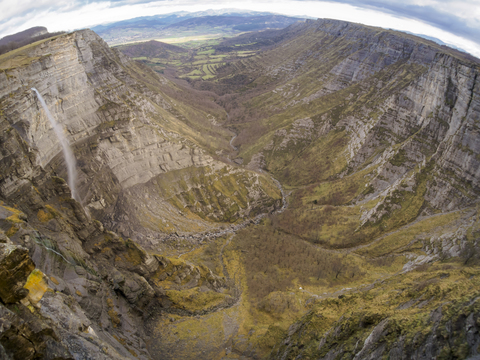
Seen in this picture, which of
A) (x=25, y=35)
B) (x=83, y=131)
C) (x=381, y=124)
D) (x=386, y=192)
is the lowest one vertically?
(x=386, y=192)

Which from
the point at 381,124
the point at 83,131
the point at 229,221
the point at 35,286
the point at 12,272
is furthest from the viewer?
the point at 381,124

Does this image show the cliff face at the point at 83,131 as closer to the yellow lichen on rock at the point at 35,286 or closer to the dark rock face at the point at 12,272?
the yellow lichen on rock at the point at 35,286

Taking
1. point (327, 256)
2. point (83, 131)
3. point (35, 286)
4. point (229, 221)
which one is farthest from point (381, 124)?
point (35, 286)

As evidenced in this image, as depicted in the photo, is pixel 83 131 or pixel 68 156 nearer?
pixel 68 156

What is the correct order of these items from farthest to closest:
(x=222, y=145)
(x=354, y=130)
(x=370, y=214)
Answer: (x=222, y=145), (x=354, y=130), (x=370, y=214)

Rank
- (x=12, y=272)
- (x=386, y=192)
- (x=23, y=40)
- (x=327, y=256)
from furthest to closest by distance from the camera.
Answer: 1. (x=23, y=40)
2. (x=386, y=192)
3. (x=327, y=256)
4. (x=12, y=272)

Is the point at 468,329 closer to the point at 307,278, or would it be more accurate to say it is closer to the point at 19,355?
the point at 19,355

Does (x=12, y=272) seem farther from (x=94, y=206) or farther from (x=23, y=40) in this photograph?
(x=23, y=40)

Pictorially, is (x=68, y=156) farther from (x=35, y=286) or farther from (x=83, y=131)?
(x=35, y=286)

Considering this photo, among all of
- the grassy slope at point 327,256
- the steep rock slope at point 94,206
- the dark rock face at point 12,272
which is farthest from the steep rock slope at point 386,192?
the dark rock face at point 12,272

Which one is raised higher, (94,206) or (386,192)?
(94,206)

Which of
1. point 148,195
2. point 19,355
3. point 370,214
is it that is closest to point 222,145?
Answer: point 148,195
